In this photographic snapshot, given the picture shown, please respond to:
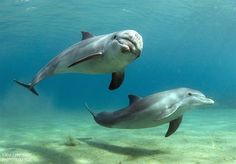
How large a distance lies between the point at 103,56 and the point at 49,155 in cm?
288

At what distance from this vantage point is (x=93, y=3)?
31391mm

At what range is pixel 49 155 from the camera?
327 inches

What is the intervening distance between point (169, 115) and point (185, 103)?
0.53 metres

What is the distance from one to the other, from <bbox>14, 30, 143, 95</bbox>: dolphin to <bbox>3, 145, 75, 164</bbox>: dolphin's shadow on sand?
1787mm

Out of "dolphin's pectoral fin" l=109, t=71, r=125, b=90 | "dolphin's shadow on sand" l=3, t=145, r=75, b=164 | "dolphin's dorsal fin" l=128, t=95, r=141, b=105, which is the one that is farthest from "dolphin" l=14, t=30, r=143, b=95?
"dolphin's shadow on sand" l=3, t=145, r=75, b=164

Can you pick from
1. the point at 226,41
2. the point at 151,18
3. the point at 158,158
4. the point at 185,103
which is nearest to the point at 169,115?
the point at 185,103

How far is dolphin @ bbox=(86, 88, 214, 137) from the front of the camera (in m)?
8.51

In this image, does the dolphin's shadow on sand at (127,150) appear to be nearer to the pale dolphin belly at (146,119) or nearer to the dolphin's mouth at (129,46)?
the pale dolphin belly at (146,119)

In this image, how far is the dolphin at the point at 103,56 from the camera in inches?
256

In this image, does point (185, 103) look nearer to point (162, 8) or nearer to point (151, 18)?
point (162, 8)

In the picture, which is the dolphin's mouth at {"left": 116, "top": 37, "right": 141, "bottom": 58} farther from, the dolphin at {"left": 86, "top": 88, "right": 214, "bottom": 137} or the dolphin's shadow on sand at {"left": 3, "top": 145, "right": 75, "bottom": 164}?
the dolphin's shadow on sand at {"left": 3, "top": 145, "right": 75, "bottom": 164}

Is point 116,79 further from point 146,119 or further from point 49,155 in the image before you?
point 49,155

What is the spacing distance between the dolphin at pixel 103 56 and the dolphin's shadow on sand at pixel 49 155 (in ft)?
5.86

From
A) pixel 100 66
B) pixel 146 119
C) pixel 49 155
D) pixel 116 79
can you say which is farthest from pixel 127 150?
pixel 100 66
